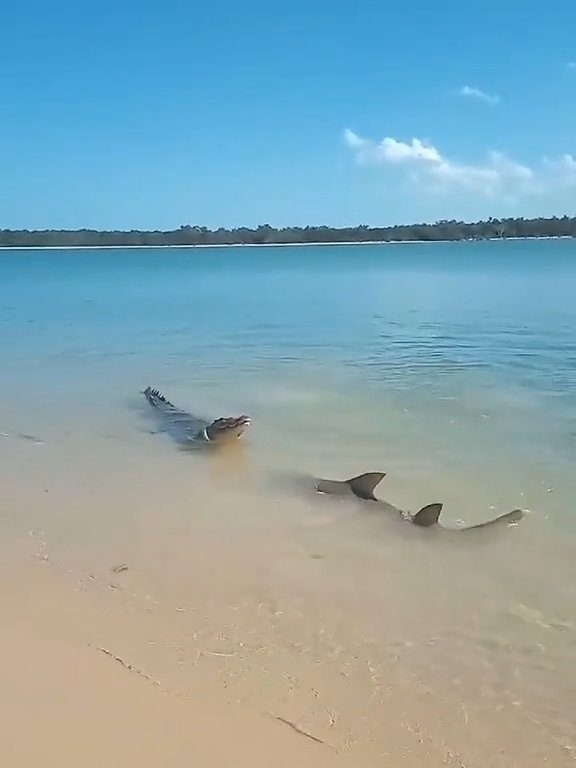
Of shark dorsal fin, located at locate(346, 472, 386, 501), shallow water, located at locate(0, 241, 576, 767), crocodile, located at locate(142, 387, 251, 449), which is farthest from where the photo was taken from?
crocodile, located at locate(142, 387, 251, 449)

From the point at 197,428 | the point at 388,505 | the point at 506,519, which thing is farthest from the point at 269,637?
the point at 197,428

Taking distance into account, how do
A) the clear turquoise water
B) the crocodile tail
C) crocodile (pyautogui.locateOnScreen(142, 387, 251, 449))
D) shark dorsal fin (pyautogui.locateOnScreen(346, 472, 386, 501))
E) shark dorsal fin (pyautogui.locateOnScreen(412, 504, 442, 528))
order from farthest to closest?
the clear turquoise water < the crocodile tail < crocodile (pyautogui.locateOnScreen(142, 387, 251, 449)) < shark dorsal fin (pyautogui.locateOnScreen(346, 472, 386, 501)) < shark dorsal fin (pyautogui.locateOnScreen(412, 504, 442, 528))

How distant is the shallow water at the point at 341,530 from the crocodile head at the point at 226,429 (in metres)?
0.32

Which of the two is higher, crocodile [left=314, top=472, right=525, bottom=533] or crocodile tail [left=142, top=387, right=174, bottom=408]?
crocodile tail [left=142, top=387, right=174, bottom=408]

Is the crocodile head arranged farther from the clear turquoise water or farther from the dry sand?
the dry sand

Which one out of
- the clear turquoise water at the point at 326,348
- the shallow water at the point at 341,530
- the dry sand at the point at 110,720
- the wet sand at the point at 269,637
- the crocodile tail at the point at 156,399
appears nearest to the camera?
the dry sand at the point at 110,720

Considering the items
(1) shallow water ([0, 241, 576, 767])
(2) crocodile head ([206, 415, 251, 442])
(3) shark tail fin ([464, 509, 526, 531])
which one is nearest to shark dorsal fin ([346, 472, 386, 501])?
(1) shallow water ([0, 241, 576, 767])

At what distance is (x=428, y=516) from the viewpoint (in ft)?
22.2

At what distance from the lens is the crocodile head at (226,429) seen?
983cm

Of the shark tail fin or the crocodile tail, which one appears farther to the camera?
the crocodile tail

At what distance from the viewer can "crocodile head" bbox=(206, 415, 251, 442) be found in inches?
387

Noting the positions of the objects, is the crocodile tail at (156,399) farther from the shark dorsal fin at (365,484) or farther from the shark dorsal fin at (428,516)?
the shark dorsal fin at (428,516)

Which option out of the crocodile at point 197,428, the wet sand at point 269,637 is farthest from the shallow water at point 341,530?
the crocodile at point 197,428

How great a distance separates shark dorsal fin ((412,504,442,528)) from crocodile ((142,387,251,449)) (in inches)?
138
